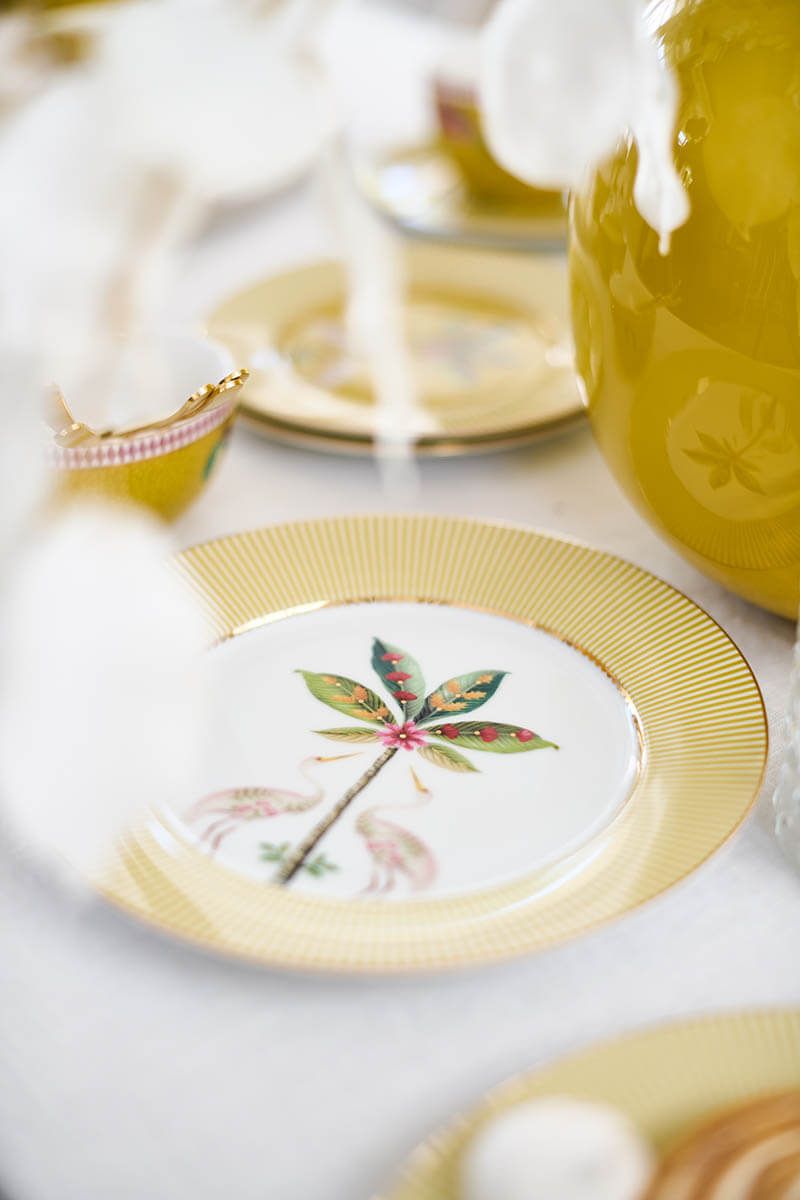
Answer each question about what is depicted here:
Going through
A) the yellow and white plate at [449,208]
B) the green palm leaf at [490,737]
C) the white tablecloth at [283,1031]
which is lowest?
the white tablecloth at [283,1031]

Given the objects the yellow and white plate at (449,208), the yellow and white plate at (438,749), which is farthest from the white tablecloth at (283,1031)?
the yellow and white plate at (449,208)

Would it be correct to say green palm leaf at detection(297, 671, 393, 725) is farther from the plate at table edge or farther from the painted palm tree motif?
the plate at table edge

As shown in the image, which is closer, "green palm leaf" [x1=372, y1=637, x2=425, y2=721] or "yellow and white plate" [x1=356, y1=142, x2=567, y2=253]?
"green palm leaf" [x1=372, y1=637, x2=425, y2=721]

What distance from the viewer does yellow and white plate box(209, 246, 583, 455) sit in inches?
17.0

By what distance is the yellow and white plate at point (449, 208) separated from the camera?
0.59m

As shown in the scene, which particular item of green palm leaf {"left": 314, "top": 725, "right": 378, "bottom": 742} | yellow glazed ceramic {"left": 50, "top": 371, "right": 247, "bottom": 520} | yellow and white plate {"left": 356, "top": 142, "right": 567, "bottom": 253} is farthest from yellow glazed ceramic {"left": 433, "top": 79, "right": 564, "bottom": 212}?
green palm leaf {"left": 314, "top": 725, "right": 378, "bottom": 742}

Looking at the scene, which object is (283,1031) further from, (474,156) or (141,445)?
(474,156)

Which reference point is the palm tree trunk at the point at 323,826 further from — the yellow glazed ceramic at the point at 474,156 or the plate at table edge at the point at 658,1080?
the yellow glazed ceramic at the point at 474,156

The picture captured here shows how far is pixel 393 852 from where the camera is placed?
26 cm

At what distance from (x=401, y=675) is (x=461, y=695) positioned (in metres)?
0.02

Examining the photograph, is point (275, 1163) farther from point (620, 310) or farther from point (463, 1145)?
point (620, 310)

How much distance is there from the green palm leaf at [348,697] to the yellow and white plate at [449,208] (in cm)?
33

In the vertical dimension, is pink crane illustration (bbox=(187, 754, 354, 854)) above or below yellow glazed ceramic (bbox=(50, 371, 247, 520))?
below

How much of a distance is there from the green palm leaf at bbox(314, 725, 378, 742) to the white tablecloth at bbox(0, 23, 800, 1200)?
7 centimetres
